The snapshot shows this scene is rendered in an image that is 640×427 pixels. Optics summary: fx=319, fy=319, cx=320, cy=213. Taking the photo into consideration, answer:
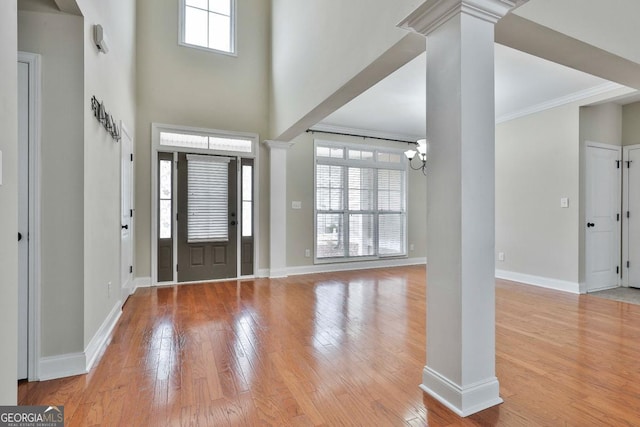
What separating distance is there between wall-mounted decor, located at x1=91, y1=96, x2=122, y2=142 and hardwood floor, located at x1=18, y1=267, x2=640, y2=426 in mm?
1878

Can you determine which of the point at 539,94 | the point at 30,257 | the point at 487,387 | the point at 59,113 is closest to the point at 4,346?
the point at 30,257

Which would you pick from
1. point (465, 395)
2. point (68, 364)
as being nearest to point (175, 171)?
point (68, 364)

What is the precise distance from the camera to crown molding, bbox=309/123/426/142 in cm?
590

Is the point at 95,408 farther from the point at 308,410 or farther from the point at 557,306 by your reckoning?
the point at 557,306

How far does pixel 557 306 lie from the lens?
3795 millimetres

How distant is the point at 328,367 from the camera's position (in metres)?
2.29

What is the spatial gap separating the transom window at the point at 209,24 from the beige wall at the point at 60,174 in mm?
3238

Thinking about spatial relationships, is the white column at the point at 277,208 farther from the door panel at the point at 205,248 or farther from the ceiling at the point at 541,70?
the ceiling at the point at 541,70

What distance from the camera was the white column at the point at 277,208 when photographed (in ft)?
17.7

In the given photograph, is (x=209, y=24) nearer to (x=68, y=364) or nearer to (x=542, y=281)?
(x=68, y=364)

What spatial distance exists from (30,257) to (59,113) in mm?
970

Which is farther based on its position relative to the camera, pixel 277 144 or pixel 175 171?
pixel 277 144

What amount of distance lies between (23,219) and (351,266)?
4.95 meters

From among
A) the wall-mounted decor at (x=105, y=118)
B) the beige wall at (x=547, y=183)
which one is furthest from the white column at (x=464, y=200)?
the beige wall at (x=547, y=183)
